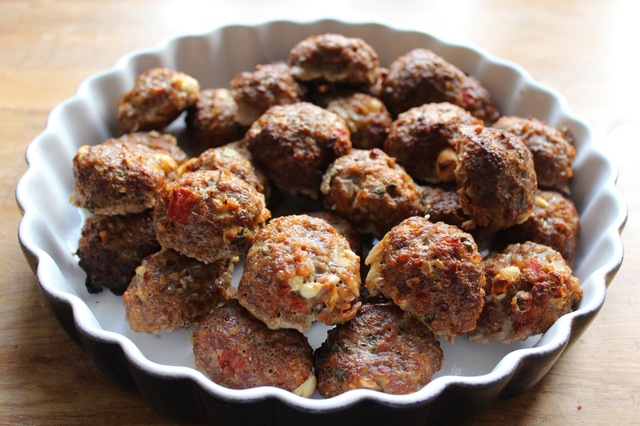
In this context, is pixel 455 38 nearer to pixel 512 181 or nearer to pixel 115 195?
pixel 512 181

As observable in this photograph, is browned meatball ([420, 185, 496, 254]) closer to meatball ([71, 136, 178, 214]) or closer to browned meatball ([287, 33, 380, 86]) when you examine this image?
browned meatball ([287, 33, 380, 86])

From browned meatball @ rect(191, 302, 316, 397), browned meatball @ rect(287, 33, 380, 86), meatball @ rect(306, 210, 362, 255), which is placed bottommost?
browned meatball @ rect(191, 302, 316, 397)

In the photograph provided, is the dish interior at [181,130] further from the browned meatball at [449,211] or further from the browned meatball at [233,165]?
the browned meatball at [233,165]

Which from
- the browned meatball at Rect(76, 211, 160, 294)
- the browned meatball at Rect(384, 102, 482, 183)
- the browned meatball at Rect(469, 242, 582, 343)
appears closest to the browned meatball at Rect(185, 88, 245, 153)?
the browned meatball at Rect(76, 211, 160, 294)

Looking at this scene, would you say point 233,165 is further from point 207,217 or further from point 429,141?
point 429,141

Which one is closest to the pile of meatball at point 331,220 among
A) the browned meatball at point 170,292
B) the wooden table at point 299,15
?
the browned meatball at point 170,292

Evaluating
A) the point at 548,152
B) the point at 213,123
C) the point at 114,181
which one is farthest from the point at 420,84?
the point at 114,181
